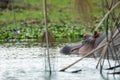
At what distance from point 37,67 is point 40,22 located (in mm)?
15938

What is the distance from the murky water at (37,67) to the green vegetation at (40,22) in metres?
1.17

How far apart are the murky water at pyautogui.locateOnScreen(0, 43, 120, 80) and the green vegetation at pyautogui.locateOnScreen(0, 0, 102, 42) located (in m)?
1.17

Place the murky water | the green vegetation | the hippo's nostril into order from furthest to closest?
the green vegetation < the hippo's nostril < the murky water

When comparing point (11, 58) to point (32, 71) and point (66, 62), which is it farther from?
point (32, 71)

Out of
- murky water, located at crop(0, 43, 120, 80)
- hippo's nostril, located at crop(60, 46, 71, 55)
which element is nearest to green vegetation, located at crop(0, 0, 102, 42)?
hippo's nostril, located at crop(60, 46, 71, 55)

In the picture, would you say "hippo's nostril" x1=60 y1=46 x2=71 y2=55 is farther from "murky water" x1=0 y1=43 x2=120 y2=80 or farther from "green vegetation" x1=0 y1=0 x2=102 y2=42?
"green vegetation" x1=0 y1=0 x2=102 y2=42

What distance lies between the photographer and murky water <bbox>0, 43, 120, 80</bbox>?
10.5 metres

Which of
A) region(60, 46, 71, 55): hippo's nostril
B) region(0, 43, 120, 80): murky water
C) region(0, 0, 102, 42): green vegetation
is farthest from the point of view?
region(0, 0, 102, 42): green vegetation

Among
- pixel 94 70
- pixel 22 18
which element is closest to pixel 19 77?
pixel 94 70

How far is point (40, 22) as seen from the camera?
1091 inches

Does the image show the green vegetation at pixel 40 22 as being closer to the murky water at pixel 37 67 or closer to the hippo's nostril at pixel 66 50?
the hippo's nostril at pixel 66 50

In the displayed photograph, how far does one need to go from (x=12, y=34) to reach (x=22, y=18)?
7.97 meters

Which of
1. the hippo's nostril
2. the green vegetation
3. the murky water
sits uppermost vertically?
the murky water

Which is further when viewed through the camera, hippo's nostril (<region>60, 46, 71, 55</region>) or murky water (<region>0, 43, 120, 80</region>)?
hippo's nostril (<region>60, 46, 71, 55</region>)
